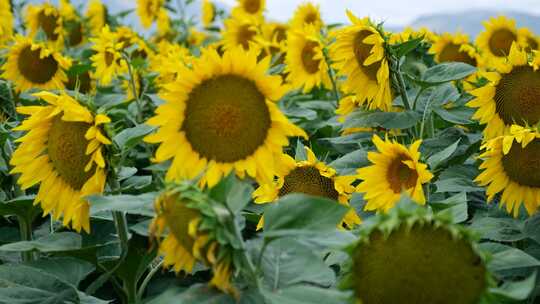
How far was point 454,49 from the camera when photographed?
4324mm

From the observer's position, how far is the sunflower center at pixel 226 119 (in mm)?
1704

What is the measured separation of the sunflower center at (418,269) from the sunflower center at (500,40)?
372cm

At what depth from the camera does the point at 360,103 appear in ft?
8.82

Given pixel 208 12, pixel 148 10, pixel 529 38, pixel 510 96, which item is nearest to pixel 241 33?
pixel 148 10

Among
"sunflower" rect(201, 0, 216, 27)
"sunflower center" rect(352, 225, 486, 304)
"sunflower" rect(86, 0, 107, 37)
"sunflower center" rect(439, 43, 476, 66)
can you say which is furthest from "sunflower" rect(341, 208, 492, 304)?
"sunflower" rect(201, 0, 216, 27)

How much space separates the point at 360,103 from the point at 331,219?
1.38 meters

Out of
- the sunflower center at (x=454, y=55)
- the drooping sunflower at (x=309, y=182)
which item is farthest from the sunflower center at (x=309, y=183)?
the sunflower center at (x=454, y=55)

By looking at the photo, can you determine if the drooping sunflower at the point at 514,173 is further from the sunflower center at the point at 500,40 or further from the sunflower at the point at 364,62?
the sunflower center at the point at 500,40

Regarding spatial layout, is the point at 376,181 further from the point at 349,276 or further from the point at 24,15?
the point at 24,15

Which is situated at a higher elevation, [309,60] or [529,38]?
[309,60]


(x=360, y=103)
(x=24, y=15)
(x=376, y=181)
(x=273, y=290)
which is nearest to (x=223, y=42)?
(x=24, y=15)

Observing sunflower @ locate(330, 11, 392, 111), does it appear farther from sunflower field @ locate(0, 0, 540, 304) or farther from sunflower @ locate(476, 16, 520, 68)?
sunflower @ locate(476, 16, 520, 68)

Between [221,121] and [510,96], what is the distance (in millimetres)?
1229

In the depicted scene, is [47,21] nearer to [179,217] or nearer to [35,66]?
[35,66]
